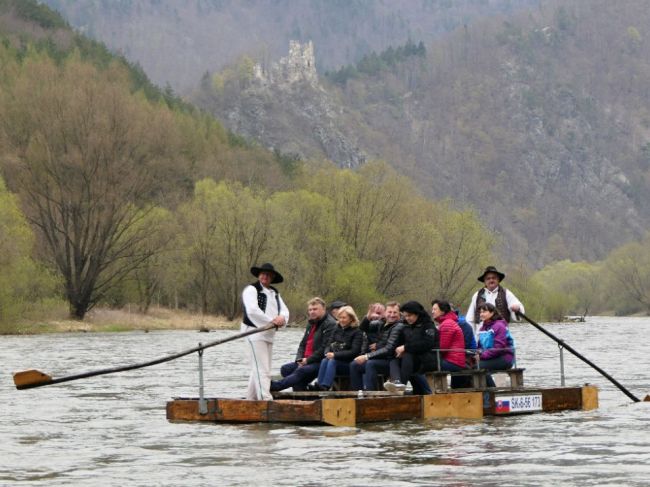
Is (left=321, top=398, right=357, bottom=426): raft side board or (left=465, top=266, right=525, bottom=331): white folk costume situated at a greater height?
(left=465, top=266, right=525, bottom=331): white folk costume

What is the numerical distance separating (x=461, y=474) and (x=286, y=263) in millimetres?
65649

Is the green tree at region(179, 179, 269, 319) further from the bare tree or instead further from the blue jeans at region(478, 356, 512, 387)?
the blue jeans at region(478, 356, 512, 387)

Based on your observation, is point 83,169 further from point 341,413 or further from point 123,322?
point 341,413

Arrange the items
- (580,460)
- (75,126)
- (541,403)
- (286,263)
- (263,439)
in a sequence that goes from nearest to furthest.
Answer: (580,460), (263,439), (541,403), (75,126), (286,263)

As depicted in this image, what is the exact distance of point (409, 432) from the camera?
20750mm

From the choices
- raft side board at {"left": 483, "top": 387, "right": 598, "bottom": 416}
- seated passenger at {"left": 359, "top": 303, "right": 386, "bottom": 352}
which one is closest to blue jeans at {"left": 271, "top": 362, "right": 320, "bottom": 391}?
seated passenger at {"left": 359, "top": 303, "right": 386, "bottom": 352}

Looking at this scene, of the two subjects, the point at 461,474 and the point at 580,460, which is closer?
the point at 461,474

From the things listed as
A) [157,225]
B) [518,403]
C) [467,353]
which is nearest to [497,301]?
[467,353]

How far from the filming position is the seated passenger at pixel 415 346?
2284 centimetres

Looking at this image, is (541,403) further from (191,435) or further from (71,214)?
(71,214)

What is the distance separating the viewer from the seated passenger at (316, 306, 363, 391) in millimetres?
23453

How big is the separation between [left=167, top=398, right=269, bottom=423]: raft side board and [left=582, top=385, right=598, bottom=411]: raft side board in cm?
620

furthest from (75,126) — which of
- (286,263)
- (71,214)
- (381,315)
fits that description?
(381,315)

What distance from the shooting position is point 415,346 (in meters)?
22.8
